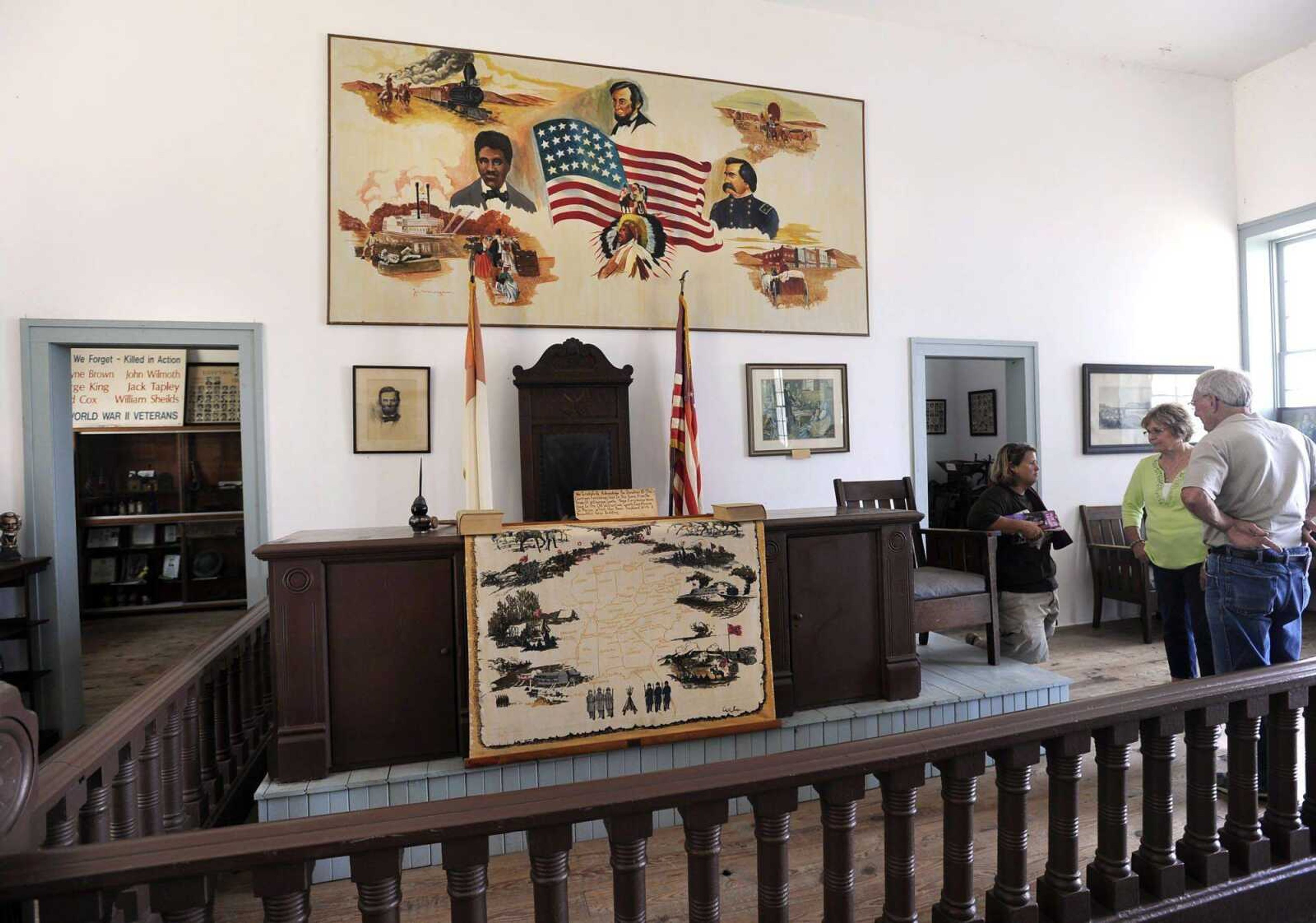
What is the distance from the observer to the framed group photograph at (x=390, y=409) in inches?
169

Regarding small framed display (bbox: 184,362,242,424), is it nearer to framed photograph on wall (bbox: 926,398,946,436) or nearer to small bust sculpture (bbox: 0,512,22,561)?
small bust sculpture (bbox: 0,512,22,561)

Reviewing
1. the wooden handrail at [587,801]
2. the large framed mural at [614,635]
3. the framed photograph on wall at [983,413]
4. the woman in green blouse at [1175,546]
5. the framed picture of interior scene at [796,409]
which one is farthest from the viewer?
the framed photograph on wall at [983,413]

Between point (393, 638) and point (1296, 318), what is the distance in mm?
7541

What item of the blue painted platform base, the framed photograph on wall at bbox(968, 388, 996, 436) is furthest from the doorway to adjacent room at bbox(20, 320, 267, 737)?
the framed photograph on wall at bbox(968, 388, 996, 436)

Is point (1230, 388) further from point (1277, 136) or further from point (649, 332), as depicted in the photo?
point (1277, 136)

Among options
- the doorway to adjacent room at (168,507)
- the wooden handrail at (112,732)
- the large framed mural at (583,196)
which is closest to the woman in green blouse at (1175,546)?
the large framed mural at (583,196)

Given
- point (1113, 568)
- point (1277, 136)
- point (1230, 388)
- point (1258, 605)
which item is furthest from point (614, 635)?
point (1277, 136)

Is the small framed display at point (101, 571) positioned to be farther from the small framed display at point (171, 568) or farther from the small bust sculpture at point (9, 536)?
the small bust sculpture at point (9, 536)

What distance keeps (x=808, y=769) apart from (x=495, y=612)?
1.63 m

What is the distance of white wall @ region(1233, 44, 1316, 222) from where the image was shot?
5.79 metres

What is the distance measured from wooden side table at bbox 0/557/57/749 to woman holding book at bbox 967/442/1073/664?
4981mm

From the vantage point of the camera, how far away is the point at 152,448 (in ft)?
24.9

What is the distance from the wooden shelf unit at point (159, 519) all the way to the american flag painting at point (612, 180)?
487 cm

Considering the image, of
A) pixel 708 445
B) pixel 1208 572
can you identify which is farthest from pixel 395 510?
pixel 1208 572
